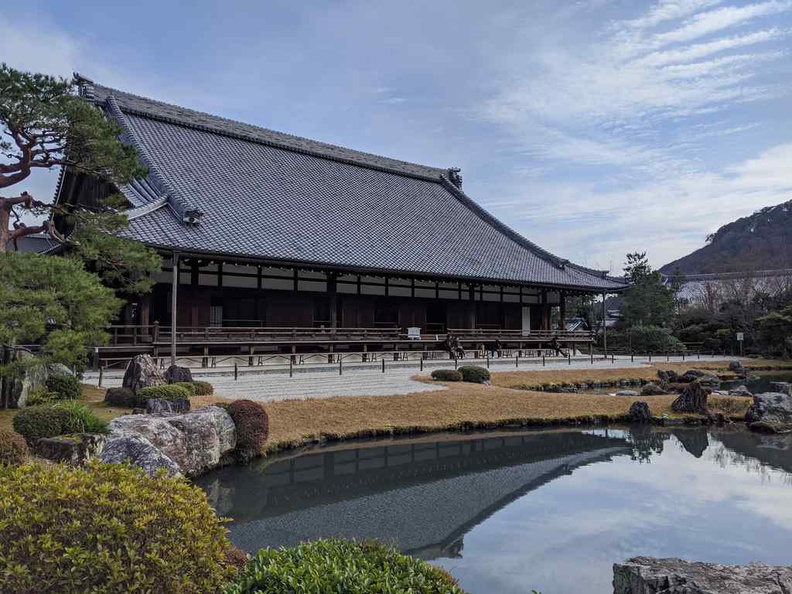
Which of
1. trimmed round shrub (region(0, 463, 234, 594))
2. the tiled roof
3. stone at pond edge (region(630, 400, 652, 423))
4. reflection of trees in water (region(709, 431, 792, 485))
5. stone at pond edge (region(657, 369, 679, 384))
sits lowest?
reflection of trees in water (region(709, 431, 792, 485))

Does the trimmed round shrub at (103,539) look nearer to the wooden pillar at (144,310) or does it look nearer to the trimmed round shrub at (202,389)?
the trimmed round shrub at (202,389)

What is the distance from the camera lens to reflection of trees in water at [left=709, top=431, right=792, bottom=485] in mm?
12078

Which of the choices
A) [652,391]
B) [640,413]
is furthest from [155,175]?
[652,391]

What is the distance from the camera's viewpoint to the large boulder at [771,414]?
16.4 meters

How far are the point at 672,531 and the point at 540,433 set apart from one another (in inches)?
295

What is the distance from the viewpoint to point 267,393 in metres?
16.6

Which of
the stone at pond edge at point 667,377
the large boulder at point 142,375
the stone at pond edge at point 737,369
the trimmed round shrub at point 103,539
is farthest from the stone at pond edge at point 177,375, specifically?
the stone at pond edge at point 737,369

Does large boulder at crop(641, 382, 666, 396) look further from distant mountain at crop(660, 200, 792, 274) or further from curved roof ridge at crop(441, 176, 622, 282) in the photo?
distant mountain at crop(660, 200, 792, 274)

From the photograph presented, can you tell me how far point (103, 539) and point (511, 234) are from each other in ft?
118

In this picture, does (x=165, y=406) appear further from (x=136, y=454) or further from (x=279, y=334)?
(x=279, y=334)

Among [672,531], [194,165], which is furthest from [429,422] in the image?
[194,165]

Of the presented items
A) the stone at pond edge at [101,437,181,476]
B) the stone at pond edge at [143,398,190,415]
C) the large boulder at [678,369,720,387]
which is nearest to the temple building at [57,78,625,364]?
the stone at pond edge at [143,398,190,415]

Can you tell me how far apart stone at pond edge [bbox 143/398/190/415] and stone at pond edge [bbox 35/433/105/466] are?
2572 mm

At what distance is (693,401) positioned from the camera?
18.2m
